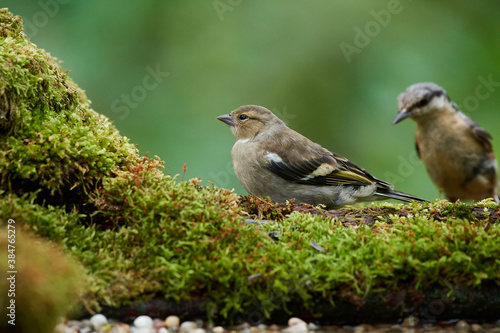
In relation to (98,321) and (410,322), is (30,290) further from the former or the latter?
(410,322)

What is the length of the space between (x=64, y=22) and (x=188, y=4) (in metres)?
1.74

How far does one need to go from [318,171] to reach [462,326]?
2.64m

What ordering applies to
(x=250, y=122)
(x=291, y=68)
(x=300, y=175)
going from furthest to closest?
(x=291, y=68) → (x=250, y=122) → (x=300, y=175)

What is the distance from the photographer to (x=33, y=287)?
86.4 inches

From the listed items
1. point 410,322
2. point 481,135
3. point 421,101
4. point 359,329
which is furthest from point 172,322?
point 481,135

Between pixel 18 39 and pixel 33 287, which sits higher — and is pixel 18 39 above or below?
above

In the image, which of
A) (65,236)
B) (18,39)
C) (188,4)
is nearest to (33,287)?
(65,236)

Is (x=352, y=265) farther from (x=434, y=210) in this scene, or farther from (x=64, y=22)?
(x=64, y=22)

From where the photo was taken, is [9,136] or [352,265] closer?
[352,265]

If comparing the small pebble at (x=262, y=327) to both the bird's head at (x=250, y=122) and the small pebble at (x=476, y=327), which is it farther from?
the bird's head at (x=250, y=122)
